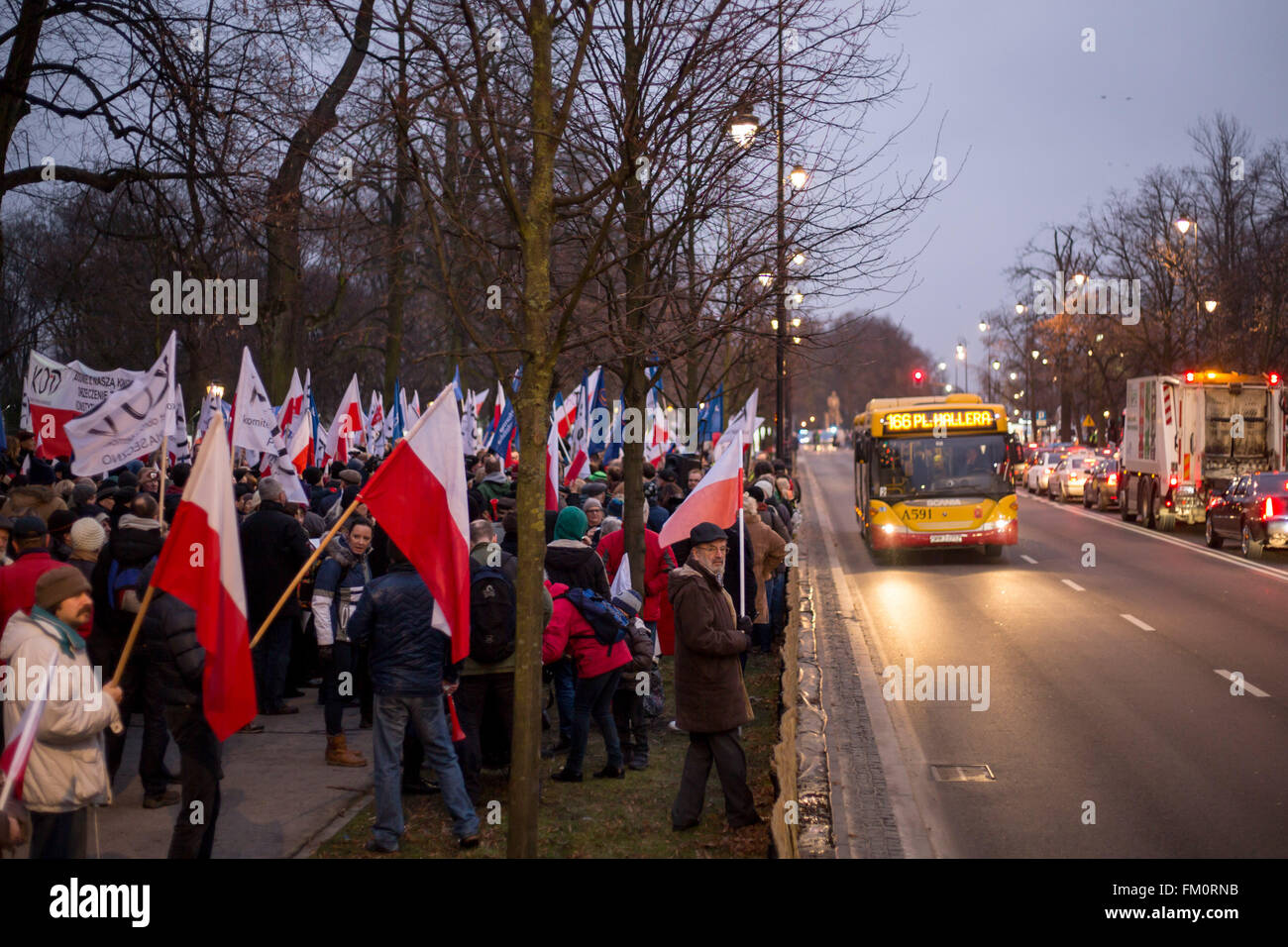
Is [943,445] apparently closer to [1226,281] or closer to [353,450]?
[353,450]

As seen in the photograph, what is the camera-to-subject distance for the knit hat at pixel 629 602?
10.0 m

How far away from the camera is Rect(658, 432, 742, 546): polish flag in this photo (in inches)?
388

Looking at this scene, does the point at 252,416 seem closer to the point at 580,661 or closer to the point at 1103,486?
A: the point at 580,661

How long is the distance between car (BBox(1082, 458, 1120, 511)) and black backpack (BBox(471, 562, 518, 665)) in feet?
116

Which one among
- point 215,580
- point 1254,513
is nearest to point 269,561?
point 215,580

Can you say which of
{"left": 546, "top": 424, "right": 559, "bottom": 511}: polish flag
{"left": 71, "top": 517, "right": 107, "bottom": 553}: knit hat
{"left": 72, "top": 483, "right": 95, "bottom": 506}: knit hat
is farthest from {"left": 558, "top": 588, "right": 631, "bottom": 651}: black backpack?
{"left": 72, "top": 483, "right": 95, "bottom": 506}: knit hat

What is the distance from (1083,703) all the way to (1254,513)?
46.5 ft

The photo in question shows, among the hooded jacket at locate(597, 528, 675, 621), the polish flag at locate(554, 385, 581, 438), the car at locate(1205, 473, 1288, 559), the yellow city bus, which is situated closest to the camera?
the hooded jacket at locate(597, 528, 675, 621)

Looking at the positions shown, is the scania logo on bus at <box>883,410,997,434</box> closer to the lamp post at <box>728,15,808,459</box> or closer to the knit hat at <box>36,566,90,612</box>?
the lamp post at <box>728,15,808,459</box>

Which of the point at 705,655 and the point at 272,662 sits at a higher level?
the point at 705,655

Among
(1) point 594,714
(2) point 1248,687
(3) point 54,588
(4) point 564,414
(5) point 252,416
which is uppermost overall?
(4) point 564,414

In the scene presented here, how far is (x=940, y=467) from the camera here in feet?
82.0
